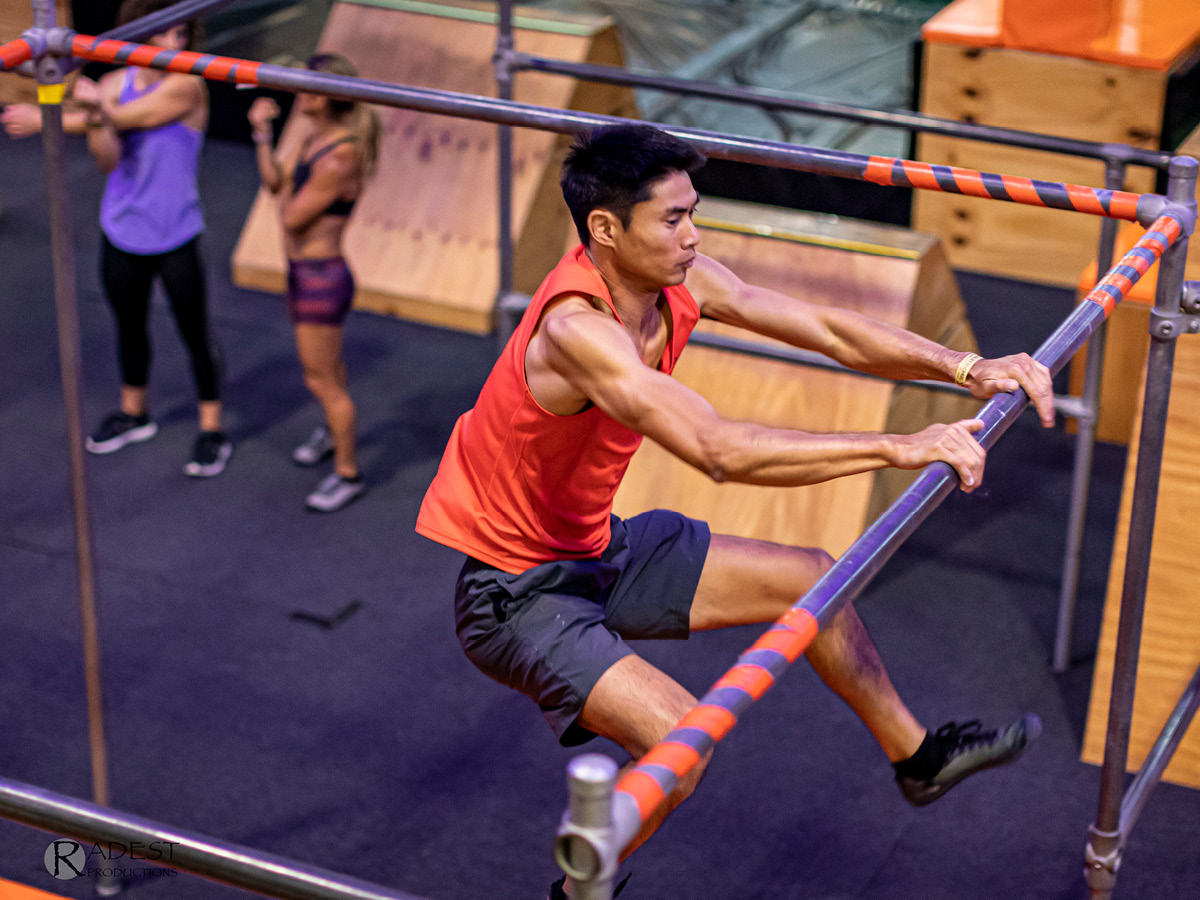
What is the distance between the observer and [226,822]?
3.61 metres

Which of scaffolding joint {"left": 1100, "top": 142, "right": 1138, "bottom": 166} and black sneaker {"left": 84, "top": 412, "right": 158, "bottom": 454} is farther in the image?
black sneaker {"left": 84, "top": 412, "right": 158, "bottom": 454}

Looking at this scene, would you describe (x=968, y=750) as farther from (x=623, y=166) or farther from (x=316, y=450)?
(x=316, y=450)

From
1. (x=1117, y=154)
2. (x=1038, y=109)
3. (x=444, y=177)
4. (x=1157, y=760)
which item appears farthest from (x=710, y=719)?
(x=1038, y=109)

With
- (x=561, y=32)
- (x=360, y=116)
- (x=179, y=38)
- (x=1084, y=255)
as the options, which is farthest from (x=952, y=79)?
(x=179, y=38)

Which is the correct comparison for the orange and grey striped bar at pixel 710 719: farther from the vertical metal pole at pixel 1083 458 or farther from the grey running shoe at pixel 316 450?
the grey running shoe at pixel 316 450

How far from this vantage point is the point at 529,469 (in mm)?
2543

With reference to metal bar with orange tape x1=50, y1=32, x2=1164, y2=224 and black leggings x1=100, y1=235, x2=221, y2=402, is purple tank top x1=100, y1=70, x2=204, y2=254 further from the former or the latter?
metal bar with orange tape x1=50, y1=32, x2=1164, y2=224

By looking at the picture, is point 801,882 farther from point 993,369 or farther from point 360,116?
point 360,116

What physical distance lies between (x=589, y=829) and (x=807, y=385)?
347cm

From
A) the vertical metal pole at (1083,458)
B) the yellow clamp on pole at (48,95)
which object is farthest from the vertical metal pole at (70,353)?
the vertical metal pole at (1083,458)

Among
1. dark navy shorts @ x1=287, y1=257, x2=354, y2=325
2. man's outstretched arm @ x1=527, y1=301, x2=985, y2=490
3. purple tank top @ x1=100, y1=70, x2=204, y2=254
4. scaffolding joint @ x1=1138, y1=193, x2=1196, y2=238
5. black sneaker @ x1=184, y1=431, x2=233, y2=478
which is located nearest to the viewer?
man's outstretched arm @ x1=527, y1=301, x2=985, y2=490

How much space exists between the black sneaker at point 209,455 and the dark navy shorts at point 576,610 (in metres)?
2.81

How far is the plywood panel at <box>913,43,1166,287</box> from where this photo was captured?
628 centimetres

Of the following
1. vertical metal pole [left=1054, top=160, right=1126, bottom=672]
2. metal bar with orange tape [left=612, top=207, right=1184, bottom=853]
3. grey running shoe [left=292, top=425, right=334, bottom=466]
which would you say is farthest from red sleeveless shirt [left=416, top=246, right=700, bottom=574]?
grey running shoe [left=292, top=425, right=334, bottom=466]
